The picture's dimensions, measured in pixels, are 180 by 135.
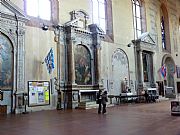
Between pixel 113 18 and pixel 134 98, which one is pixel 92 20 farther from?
pixel 134 98

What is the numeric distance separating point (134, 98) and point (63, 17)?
34.6ft

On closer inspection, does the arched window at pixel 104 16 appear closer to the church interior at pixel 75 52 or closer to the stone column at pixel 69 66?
the church interior at pixel 75 52

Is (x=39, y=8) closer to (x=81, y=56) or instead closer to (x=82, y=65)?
(x=81, y=56)

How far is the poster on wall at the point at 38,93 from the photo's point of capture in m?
15.8

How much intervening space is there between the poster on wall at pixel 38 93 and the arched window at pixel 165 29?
19.6m

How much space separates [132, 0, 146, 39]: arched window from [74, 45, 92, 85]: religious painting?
8.25m

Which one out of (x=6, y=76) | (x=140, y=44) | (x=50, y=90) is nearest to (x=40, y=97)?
(x=50, y=90)

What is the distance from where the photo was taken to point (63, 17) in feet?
61.8

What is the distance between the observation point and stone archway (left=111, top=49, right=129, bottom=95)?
2231 cm

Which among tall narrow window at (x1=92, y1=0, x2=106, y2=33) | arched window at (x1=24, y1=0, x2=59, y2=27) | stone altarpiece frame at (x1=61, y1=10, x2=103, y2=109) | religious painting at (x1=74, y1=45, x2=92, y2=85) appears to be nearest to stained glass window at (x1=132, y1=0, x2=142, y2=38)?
tall narrow window at (x1=92, y1=0, x2=106, y2=33)

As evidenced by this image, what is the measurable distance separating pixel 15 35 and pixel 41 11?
3.25 m

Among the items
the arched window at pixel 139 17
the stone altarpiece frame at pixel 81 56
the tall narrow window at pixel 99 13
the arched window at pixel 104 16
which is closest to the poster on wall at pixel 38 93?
the stone altarpiece frame at pixel 81 56

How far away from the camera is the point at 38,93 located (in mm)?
16156

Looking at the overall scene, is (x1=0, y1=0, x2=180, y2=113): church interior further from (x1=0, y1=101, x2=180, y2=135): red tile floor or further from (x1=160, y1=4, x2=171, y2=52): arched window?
(x1=0, y1=101, x2=180, y2=135): red tile floor
